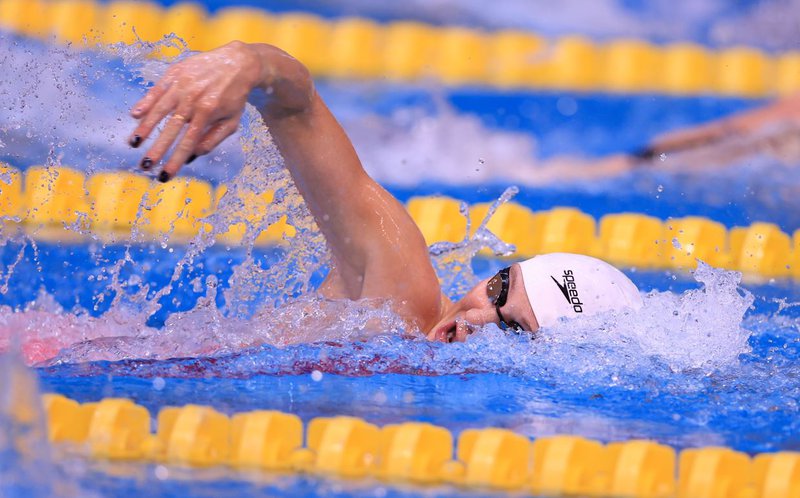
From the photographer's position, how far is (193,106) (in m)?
2.12

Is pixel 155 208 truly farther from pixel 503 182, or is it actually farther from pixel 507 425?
pixel 507 425

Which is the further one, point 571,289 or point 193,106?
point 571,289

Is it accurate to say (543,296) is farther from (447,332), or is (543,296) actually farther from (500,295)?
(447,332)

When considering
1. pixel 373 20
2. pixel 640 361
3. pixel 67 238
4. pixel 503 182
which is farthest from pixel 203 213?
pixel 373 20

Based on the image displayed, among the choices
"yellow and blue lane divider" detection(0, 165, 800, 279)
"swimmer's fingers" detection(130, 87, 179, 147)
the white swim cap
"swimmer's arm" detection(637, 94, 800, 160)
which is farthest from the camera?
"swimmer's arm" detection(637, 94, 800, 160)

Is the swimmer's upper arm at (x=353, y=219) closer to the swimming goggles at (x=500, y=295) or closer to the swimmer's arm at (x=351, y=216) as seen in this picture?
the swimmer's arm at (x=351, y=216)

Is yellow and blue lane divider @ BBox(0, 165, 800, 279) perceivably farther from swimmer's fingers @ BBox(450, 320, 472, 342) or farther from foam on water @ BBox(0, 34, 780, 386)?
swimmer's fingers @ BBox(450, 320, 472, 342)

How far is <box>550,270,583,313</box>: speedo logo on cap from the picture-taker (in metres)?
2.72

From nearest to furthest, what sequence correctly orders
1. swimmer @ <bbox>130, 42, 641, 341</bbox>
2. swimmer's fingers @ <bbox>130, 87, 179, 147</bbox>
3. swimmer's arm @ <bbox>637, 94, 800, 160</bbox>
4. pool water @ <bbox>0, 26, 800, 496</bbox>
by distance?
swimmer's fingers @ <bbox>130, 87, 179, 147</bbox>
pool water @ <bbox>0, 26, 800, 496</bbox>
swimmer @ <bbox>130, 42, 641, 341</bbox>
swimmer's arm @ <bbox>637, 94, 800, 160</bbox>

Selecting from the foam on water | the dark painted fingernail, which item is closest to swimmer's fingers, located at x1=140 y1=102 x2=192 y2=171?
the foam on water

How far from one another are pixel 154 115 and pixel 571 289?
1.14m

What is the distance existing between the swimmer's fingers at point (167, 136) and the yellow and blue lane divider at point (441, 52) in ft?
13.1

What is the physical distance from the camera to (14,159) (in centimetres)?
463

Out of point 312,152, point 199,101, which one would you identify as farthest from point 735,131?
point 199,101
